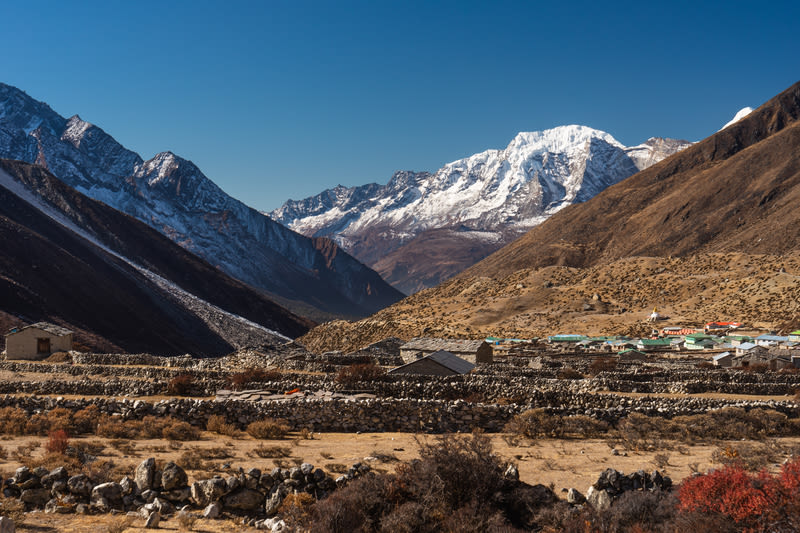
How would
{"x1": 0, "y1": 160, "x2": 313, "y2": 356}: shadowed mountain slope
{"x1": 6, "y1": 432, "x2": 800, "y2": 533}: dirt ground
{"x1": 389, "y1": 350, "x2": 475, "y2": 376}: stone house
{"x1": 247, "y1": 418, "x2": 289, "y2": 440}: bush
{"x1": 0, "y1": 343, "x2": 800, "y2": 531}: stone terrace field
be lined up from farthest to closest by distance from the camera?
{"x1": 0, "y1": 160, "x2": 313, "y2": 356}: shadowed mountain slope < {"x1": 389, "y1": 350, "x2": 475, "y2": 376}: stone house < {"x1": 247, "y1": 418, "x2": 289, "y2": 440}: bush < {"x1": 0, "y1": 343, "x2": 800, "y2": 531}: stone terrace field < {"x1": 6, "y1": 432, "x2": 800, "y2": 533}: dirt ground

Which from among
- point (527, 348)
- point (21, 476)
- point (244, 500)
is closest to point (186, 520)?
point (244, 500)

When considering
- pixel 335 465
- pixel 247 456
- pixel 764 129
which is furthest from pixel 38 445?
pixel 764 129

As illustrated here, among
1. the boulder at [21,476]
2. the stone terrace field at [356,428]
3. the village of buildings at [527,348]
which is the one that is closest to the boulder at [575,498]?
the stone terrace field at [356,428]

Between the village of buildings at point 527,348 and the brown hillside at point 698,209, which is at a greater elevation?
the brown hillside at point 698,209

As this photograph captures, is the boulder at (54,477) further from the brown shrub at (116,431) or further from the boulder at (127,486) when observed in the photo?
the brown shrub at (116,431)

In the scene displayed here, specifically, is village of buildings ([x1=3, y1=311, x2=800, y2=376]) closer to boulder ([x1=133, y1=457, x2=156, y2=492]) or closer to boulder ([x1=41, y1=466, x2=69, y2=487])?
boulder ([x1=133, y1=457, x2=156, y2=492])

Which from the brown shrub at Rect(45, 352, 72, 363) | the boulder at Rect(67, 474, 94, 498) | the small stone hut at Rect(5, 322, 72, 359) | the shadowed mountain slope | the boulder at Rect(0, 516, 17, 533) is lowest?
the boulder at Rect(67, 474, 94, 498)

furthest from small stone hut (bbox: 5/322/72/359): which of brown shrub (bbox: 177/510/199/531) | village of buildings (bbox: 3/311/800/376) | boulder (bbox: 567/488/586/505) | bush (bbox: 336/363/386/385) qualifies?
boulder (bbox: 567/488/586/505)
